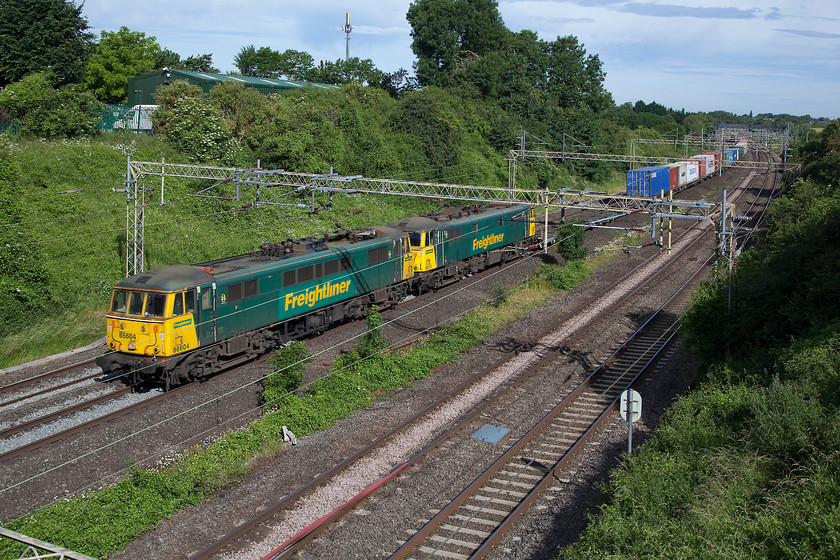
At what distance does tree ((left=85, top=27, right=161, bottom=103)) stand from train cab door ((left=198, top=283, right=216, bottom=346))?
138 ft

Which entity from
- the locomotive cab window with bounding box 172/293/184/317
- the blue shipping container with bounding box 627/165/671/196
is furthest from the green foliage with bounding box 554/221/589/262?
the locomotive cab window with bounding box 172/293/184/317

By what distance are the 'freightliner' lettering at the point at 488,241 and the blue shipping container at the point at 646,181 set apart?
61.4 ft

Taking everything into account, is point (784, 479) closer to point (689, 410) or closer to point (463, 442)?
point (689, 410)

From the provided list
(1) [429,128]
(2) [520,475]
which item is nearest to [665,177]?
(1) [429,128]

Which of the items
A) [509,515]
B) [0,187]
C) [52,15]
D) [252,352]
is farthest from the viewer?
[52,15]

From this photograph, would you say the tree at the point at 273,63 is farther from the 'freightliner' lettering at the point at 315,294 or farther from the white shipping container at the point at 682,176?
the 'freightliner' lettering at the point at 315,294

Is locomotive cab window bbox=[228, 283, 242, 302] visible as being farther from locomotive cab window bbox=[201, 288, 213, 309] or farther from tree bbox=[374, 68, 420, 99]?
tree bbox=[374, 68, 420, 99]

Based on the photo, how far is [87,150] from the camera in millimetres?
37125

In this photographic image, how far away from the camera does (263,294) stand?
69.2 feet

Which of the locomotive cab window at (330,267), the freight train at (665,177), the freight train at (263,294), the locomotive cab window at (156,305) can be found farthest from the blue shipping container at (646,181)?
the locomotive cab window at (156,305)

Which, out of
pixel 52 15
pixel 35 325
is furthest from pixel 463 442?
pixel 52 15

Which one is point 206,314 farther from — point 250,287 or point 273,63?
point 273,63

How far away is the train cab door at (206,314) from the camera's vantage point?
19047 millimetres

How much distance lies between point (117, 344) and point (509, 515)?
12.0m
